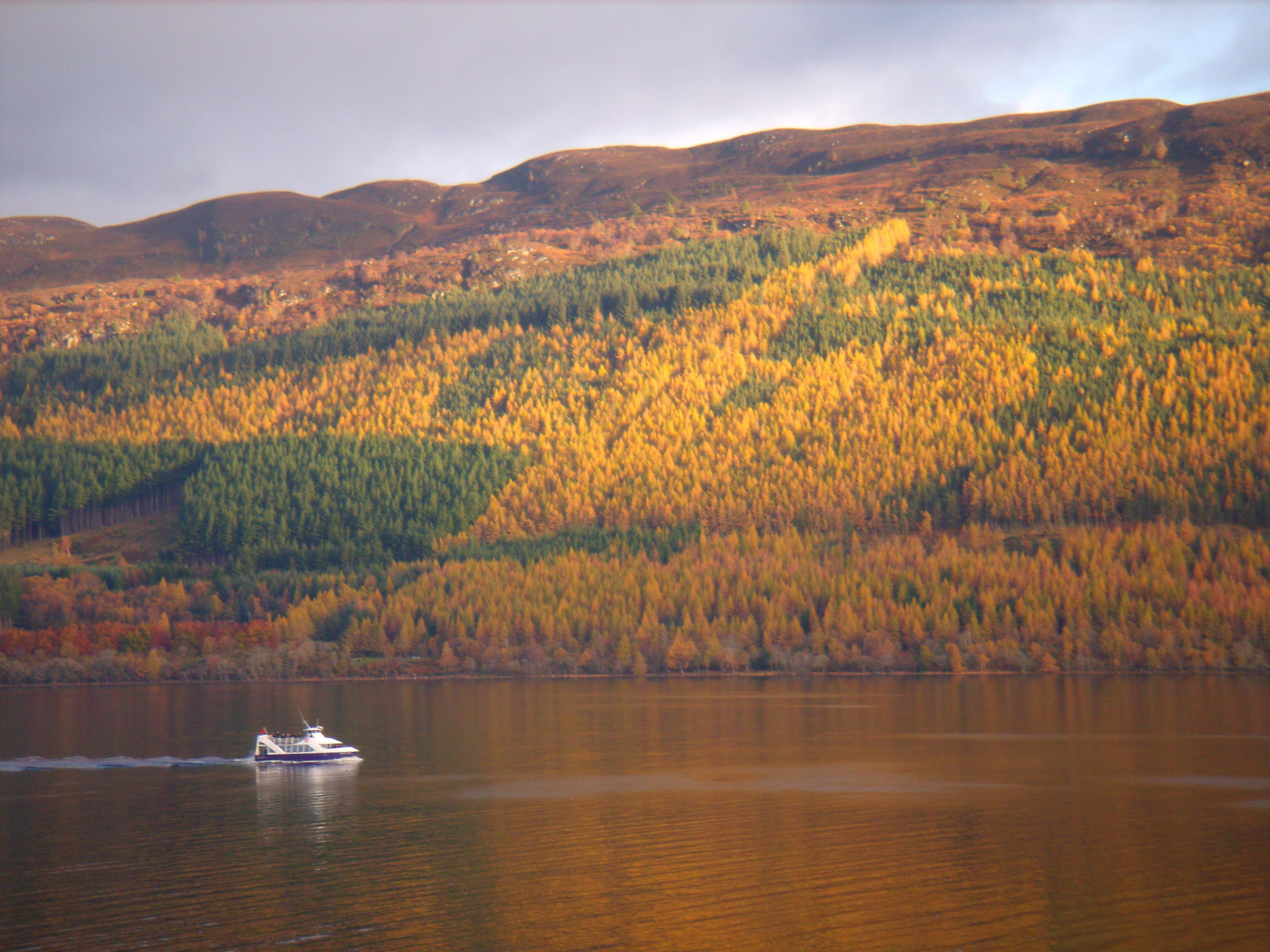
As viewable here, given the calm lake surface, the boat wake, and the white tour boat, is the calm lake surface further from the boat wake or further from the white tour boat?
the white tour boat

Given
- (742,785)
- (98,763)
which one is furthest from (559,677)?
(742,785)

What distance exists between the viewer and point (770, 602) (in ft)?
600

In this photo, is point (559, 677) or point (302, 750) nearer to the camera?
point (302, 750)

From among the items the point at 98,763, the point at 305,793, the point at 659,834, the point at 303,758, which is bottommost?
the point at 303,758

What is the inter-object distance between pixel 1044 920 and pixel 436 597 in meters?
153

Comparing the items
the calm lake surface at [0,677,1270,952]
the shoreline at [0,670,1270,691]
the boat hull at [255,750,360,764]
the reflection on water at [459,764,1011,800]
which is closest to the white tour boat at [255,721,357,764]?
the boat hull at [255,750,360,764]

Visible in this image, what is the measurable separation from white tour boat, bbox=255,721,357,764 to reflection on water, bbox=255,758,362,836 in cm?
46

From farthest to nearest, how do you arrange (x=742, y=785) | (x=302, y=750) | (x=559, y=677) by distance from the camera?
1. (x=559, y=677)
2. (x=302, y=750)
3. (x=742, y=785)

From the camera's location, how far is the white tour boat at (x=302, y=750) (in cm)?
9425

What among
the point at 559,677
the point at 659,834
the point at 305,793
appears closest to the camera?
the point at 659,834

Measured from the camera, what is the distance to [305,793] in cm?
8231

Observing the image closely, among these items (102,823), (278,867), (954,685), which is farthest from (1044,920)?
(954,685)

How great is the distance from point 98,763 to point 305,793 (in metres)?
20.6

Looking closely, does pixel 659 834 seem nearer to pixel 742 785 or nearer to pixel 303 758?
pixel 742 785
